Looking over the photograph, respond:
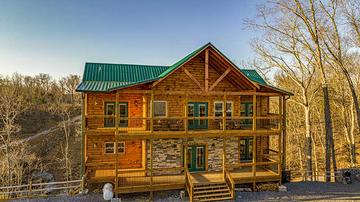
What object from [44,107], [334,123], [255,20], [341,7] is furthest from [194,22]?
[44,107]

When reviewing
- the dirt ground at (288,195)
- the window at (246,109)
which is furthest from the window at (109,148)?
the window at (246,109)

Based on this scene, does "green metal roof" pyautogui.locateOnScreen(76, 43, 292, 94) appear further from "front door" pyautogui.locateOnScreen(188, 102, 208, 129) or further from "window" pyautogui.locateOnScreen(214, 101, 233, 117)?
"front door" pyautogui.locateOnScreen(188, 102, 208, 129)

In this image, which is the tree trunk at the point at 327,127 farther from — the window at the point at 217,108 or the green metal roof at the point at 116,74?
the window at the point at 217,108

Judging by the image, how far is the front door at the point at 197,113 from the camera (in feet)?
43.8

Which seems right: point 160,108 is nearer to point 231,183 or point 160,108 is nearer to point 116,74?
point 116,74

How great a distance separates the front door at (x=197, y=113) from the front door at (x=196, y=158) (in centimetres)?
128

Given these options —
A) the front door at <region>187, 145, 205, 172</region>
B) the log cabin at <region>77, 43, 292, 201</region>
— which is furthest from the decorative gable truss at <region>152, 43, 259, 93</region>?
the front door at <region>187, 145, 205, 172</region>

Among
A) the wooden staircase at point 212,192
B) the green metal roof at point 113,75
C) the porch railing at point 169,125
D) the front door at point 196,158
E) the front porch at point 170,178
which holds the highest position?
the green metal roof at point 113,75

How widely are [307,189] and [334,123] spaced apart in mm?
18107

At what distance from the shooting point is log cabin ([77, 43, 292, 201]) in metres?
11.8

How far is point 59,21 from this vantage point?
1730 centimetres

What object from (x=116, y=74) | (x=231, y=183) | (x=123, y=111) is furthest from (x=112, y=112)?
(x=231, y=183)

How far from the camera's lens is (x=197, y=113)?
13.5 meters

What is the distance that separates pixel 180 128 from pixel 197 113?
1457mm
